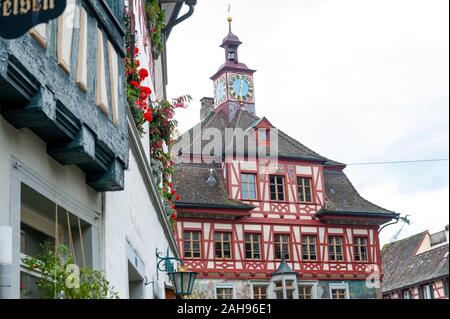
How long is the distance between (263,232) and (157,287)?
24566 millimetres

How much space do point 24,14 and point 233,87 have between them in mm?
40711

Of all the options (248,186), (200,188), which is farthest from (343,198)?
(200,188)

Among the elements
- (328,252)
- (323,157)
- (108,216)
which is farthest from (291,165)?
(108,216)

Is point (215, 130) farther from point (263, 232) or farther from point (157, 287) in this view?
point (157, 287)

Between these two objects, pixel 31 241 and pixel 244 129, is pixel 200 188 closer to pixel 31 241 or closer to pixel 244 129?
pixel 244 129

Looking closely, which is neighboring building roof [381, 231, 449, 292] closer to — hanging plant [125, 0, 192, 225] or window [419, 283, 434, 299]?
window [419, 283, 434, 299]

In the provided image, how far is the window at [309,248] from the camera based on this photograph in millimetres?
34375

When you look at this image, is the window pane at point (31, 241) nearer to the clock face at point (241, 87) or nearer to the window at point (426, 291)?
the clock face at point (241, 87)

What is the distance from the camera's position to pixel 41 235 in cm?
493

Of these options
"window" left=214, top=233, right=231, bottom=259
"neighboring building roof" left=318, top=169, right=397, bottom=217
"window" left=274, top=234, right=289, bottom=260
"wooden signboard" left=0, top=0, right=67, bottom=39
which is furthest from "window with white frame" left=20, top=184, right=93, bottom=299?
"neighboring building roof" left=318, top=169, right=397, bottom=217

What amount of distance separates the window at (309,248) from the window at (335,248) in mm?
649

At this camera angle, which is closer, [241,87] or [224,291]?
[224,291]

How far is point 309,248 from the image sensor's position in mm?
34625

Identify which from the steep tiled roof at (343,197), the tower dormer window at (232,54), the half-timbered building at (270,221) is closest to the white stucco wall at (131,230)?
the half-timbered building at (270,221)
